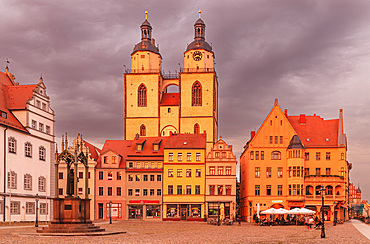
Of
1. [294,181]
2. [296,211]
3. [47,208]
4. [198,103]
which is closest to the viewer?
[296,211]

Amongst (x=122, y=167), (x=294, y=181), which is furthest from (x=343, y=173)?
(x=122, y=167)

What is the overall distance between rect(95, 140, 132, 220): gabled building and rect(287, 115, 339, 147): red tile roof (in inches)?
1098

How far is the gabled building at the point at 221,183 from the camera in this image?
81.1 meters

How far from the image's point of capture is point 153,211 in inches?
3273

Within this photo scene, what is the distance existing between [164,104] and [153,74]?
Result: 257 inches

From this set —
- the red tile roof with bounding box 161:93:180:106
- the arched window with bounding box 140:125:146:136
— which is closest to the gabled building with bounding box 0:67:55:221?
the arched window with bounding box 140:125:146:136

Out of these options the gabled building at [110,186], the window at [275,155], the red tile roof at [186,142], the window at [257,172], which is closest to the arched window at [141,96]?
the red tile roof at [186,142]

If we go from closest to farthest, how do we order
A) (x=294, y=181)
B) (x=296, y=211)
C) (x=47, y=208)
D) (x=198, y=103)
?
(x=296, y=211) < (x=47, y=208) < (x=294, y=181) < (x=198, y=103)

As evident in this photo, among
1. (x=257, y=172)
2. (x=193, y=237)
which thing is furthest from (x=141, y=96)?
(x=193, y=237)

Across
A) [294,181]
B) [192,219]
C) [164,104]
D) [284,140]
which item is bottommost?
[192,219]

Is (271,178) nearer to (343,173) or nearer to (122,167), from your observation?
(343,173)

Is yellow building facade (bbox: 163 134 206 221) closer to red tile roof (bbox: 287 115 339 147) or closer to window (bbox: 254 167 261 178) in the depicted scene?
window (bbox: 254 167 261 178)

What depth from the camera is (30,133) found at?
65875mm

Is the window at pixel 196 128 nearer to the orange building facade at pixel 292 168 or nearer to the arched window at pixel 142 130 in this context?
the arched window at pixel 142 130
